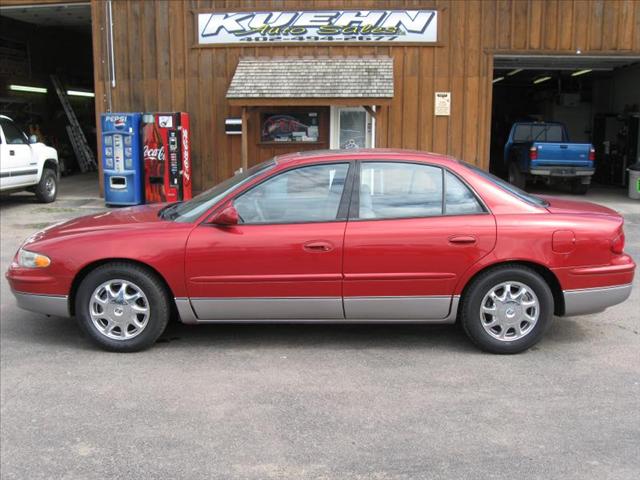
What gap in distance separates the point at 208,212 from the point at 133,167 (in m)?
9.16

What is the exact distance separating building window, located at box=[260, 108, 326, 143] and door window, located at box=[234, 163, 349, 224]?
32.0ft

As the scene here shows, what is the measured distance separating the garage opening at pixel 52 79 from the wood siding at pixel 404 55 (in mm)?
4226

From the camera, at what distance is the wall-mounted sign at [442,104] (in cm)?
1427

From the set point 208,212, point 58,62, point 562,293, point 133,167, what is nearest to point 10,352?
point 208,212

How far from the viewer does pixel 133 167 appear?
13.5m

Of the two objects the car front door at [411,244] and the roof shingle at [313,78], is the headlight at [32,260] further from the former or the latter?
the roof shingle at [313,78]

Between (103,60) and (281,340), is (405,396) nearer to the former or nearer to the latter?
(281,340)

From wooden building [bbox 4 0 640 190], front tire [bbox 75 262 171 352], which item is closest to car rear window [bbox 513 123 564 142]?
wooden building [bbox 4 0 640 190]

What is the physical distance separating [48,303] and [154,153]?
8.99 meters

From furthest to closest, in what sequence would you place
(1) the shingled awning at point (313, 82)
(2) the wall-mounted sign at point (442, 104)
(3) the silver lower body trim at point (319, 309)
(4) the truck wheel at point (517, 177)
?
1. (4) the truck wheel at point (517, 177)
2. (2) the wall-mounted sign at point (442, 104)
3. (1) the shingled awning at point (313, 82)
4. (3) the silver lower body trim at point (319, 309)

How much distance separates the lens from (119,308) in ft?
16.3

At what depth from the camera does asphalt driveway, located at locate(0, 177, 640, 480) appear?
343 centimetres

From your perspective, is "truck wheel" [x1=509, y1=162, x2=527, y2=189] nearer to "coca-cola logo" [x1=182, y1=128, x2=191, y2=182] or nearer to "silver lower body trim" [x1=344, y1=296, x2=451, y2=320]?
"coca-cola logo" [x1=182, y1=128, x2=191, y2=182]

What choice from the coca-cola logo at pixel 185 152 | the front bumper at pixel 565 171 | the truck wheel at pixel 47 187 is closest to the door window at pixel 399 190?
the coca-cola logo at pixel 185 152
